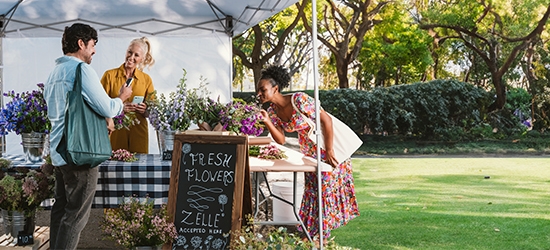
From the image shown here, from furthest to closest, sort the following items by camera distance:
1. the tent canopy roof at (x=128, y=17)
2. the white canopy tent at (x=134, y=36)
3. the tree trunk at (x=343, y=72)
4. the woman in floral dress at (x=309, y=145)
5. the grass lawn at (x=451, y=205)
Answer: the tree trunk at (x=343, y=72) < the white canopy tent at (x=134, y=36) < the tent canopy roof at (x=128, y=17) < the grass lawn at (x=451, y=205) < the woman in floral dress at (x=309, y=145)

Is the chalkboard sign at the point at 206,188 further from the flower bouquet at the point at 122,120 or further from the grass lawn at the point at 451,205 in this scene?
the grass lawn at the point at 451,205

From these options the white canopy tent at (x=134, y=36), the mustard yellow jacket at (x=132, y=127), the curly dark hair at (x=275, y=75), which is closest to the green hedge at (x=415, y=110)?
the white canopy tent at (x=134, y=36)

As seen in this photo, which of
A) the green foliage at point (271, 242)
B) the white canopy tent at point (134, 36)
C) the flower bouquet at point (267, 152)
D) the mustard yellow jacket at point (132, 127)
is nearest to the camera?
the green foliage at point (271, 242)

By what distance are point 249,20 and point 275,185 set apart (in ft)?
5.97

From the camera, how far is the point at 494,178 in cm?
1047

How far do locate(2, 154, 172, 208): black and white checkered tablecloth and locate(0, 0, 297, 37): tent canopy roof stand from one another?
2.81 metres

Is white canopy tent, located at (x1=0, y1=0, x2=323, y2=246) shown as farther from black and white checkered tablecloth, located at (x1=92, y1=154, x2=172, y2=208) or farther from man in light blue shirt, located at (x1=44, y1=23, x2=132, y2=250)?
A: man in light blue shirt, located at (x1=44, y1=23, x2=132, y2=250)

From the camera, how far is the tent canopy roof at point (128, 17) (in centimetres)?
655

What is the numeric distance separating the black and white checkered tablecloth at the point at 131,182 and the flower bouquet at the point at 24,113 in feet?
0.80

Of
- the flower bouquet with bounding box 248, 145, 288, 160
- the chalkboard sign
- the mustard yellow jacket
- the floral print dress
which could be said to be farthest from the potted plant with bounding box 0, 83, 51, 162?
the floral print dress

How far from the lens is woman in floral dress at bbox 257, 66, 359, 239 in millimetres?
4164

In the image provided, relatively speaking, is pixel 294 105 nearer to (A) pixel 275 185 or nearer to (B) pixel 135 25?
(A) pixel 275 185

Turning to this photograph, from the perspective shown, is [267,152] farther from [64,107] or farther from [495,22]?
[495,22]

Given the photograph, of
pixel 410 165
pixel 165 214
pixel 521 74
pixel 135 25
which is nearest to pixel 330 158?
pixel 165 214
